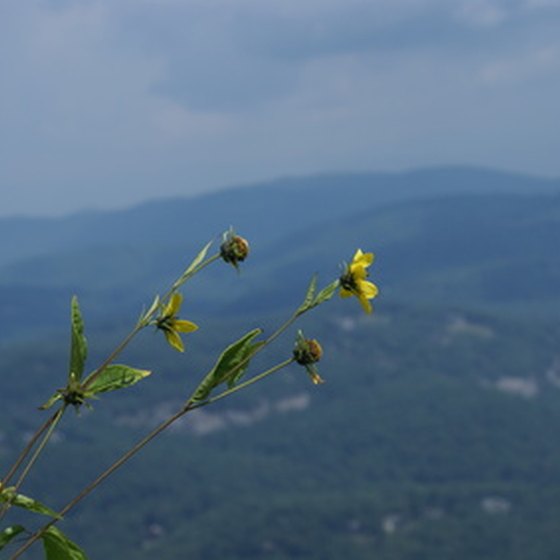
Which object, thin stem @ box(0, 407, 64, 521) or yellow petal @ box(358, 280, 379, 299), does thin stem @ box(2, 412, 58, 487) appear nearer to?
thin stem @ box(0, 407, 64, 521)

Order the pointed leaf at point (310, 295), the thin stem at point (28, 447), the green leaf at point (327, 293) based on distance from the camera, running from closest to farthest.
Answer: the thin stem at point (28, 447)
the pointed leaf at point (310, 295)
the green leaf at point (327, 293)

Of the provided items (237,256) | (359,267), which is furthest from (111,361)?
(359,267)

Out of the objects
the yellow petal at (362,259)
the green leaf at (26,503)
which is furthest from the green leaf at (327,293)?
the green leaf at (26,503)

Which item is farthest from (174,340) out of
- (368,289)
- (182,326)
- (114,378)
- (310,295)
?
(368,289)

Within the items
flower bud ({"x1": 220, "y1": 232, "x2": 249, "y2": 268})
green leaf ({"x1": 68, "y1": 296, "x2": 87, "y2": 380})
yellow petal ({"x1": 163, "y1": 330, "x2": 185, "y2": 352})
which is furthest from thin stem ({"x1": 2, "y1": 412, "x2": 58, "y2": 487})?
flower bud ({"x1": 220, "y1": 232, "x2": 249, "y2": 268})

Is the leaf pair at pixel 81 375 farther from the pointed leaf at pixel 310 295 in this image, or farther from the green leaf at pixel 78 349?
the pointed leaf at pixel 310 295

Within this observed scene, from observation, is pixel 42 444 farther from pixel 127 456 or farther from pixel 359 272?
pixel 359 272

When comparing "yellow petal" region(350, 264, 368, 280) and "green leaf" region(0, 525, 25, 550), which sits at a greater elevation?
"yellow petal" region(350, 264, 368, 280)
